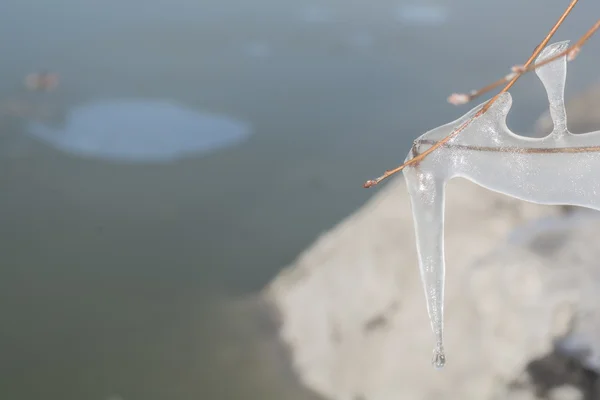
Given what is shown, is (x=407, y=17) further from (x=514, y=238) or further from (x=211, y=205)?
(x=514, y=238)

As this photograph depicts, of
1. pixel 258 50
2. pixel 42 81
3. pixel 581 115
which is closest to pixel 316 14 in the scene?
pixel 258 50

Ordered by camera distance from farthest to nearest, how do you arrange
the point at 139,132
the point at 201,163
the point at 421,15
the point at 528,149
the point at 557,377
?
the point at 421,15
the point at 139,132
the point at 201,163
the point at 557,377
the point at 528,149

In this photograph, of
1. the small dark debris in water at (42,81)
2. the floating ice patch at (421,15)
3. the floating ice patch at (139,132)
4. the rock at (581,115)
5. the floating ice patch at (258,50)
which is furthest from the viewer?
the floating ice patch at (421,15)

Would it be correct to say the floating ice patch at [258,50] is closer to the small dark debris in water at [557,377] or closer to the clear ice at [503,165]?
the small dark debris in water at [557,377]

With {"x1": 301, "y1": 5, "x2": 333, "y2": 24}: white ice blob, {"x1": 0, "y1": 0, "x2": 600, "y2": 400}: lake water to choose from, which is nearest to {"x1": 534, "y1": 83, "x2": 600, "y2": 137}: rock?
{"x1": 0, "y1": 0, "x2": 600, "y2": 400}: lake water

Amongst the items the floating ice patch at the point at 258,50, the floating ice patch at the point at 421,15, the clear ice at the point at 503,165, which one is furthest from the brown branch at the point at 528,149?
the floating ice patch at the point at 421,15

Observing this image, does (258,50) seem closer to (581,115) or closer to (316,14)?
(316,14)

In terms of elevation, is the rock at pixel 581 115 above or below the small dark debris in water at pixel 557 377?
above
